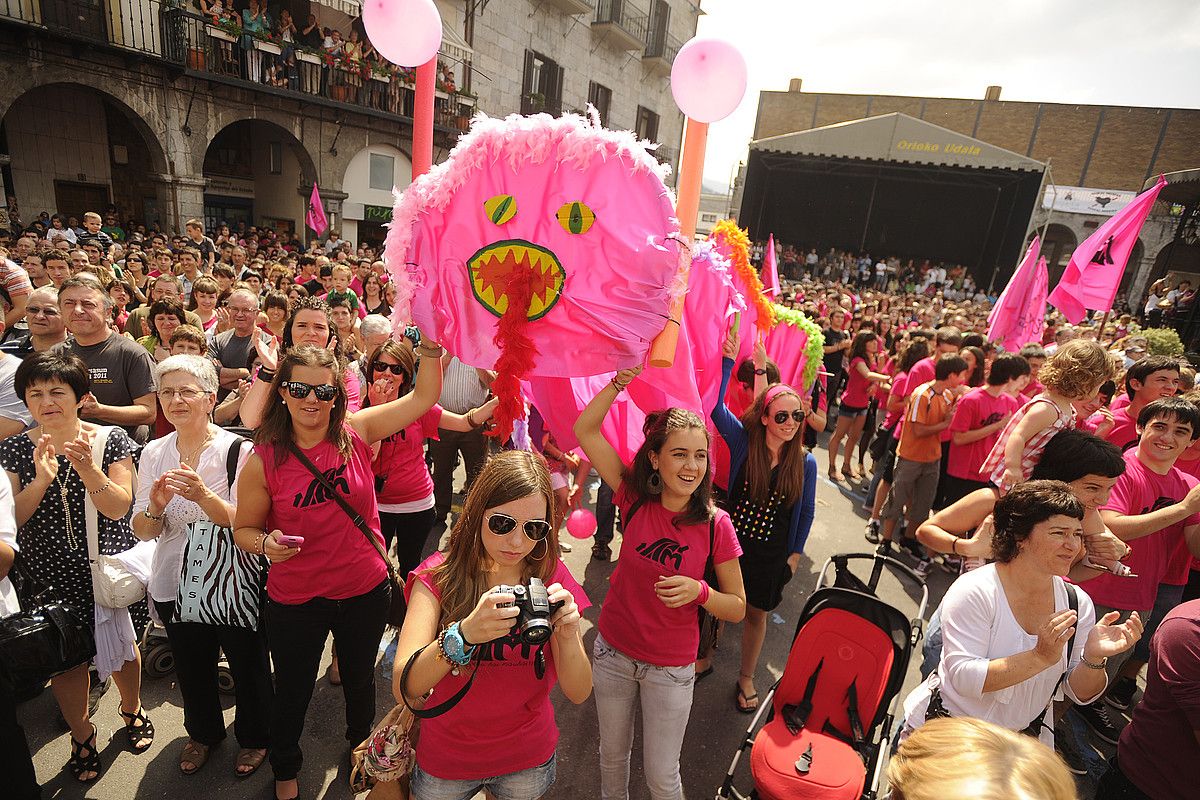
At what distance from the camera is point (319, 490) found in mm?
2146

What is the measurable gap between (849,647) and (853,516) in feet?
12.1

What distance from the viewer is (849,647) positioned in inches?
97.0

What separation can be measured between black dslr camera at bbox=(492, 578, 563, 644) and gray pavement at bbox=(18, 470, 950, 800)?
1684 mm

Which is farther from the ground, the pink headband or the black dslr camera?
the pink headband

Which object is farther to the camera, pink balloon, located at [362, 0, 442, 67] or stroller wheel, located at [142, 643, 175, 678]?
stroller wheel, located at [142, 643, 175, 678]

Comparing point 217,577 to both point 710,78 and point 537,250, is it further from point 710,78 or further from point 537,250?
point 710,78

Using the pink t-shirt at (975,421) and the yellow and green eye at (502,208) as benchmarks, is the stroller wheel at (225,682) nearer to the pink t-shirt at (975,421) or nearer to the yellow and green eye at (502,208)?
the yellow and green eye at (502,208)

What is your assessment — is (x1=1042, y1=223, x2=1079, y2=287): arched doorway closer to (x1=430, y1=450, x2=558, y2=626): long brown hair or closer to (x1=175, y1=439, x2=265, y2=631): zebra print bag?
(x1=430, y1=450, x2=558, y2=626): long brown hair

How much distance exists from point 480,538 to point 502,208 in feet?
3.63

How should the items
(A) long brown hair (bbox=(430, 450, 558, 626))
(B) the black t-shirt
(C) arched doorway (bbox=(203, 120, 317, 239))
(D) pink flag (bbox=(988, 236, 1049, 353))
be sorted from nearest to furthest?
(A) long brown hair (bbox=(430, 450, 558, 626)) → (B) the black t-shirt → (D) pink flag (bbox=(988, 236, 1049, 353)) → (C) arched doorway (bbox=(203, 120, 317, 239))

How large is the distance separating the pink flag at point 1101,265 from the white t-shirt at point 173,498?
8003 millimetres

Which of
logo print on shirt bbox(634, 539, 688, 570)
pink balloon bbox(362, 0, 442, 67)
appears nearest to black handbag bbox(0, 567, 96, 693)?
logo print on shirt bbox(634, 539, 688, 570)

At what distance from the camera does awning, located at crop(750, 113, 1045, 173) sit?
20.7 metres

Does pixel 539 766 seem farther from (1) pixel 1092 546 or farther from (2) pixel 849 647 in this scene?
(1) pixel 1092 546
